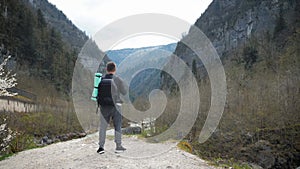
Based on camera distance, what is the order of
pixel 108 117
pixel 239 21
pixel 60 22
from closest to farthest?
pixel 108 117
pixel 239 21
pixel 60 22

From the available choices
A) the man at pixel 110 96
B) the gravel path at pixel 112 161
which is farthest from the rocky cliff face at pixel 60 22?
the man at pixel 110 96

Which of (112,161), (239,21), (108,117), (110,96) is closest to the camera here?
(112,161)

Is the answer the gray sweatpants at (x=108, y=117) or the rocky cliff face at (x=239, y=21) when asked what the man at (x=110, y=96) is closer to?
the gray sweatpants at (x=108, y=117)

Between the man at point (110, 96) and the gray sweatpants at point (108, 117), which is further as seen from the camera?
the gray sweatpants at point (108, 117)

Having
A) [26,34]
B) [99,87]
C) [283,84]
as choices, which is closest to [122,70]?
[99,87]

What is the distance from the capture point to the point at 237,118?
17.7m

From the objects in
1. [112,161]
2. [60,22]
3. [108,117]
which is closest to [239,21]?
[60,22]

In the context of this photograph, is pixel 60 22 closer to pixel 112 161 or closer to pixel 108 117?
pixel 108 117

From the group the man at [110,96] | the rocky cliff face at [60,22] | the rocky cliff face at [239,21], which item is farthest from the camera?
the rocky cliff face at [60,22]

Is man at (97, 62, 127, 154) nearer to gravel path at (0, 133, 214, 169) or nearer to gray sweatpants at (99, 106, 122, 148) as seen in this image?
gray sweatpants at (99, 106, 122, 148)

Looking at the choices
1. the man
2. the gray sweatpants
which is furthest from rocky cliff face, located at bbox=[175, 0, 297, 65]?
the gray sweatpants

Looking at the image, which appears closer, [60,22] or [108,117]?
[108,117]

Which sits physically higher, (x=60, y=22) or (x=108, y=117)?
(x=60, y=22)

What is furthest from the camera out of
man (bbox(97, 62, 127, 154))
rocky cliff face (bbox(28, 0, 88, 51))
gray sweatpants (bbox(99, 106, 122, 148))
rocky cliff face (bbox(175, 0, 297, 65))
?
rocky cliff face (bbox(28, 0, 88, 51))
